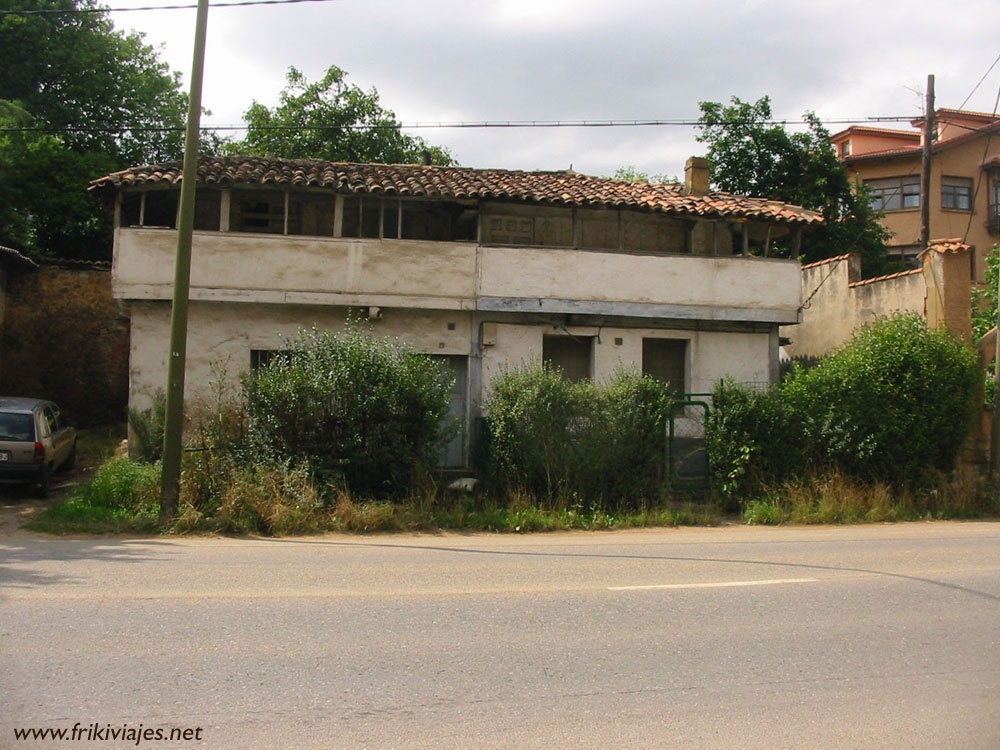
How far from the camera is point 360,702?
457 cm

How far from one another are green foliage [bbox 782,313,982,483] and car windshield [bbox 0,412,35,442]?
42.5 feet

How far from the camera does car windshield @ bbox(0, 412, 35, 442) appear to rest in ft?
44.4

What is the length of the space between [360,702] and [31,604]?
11.4 feet

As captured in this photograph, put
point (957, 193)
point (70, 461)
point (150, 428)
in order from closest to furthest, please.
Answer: point (150, 428) < point (70, 461) < point (957, 193)

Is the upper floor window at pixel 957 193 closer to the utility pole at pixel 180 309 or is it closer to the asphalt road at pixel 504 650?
the asphalt road at pixel 504 650

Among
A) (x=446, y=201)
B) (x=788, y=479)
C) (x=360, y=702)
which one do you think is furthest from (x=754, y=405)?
(x=360, y=702)

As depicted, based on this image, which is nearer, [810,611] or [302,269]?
[810,611]

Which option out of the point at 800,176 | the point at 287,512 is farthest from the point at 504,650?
the point at 800,176

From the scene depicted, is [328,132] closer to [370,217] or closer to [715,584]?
[370,217]

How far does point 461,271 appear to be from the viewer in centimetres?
1666

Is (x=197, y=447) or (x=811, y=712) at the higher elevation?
(x=197, y=447)

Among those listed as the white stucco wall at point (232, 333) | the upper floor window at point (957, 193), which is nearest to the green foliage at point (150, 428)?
the white stucco wall at point (232, 333)

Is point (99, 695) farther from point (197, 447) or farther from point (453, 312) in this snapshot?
point (453, 312)

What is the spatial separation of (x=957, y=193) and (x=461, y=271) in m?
30.4
